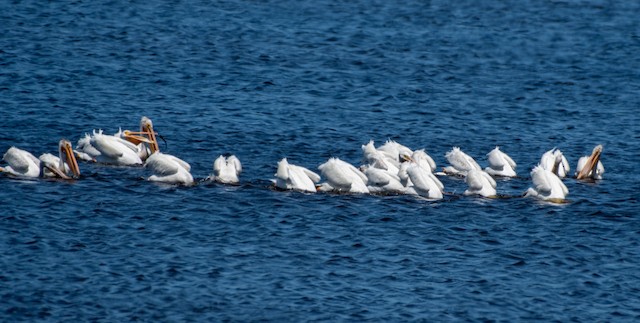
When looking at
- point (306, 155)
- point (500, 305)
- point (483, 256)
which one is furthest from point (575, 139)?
point (500, 305)

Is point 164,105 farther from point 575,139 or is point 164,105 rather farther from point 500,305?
point 500,305

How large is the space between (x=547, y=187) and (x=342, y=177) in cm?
365

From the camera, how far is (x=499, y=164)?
2439 centimetres

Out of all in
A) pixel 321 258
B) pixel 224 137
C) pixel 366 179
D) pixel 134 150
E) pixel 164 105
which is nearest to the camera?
pixel 321 258

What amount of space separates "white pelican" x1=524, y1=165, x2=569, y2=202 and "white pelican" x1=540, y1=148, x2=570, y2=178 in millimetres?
1394

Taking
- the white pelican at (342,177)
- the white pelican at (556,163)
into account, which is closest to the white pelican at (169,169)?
the white pelican at (342,177)

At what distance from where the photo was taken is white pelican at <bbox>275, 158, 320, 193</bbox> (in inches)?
874

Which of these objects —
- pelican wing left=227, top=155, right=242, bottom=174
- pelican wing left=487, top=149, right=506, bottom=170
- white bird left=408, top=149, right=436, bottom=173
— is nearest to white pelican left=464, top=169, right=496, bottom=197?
white bird left=408, top=149, right=436, bottom=173

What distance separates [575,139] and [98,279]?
13770 mm

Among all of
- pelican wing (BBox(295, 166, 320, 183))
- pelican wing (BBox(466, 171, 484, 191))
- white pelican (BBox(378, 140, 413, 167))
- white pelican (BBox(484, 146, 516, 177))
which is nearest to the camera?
pelican wing (BBox(466, 171, 484, 191))

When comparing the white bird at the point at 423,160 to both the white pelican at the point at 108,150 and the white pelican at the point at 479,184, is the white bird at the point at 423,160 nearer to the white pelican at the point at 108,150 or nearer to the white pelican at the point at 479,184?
the white pelican at the point at 479,184

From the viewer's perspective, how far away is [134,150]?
80.6 ft

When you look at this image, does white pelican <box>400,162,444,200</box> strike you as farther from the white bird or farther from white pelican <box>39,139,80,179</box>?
white pelican <box>39,139,80,179</box>

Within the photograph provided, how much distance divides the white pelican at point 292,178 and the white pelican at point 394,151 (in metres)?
2.40
